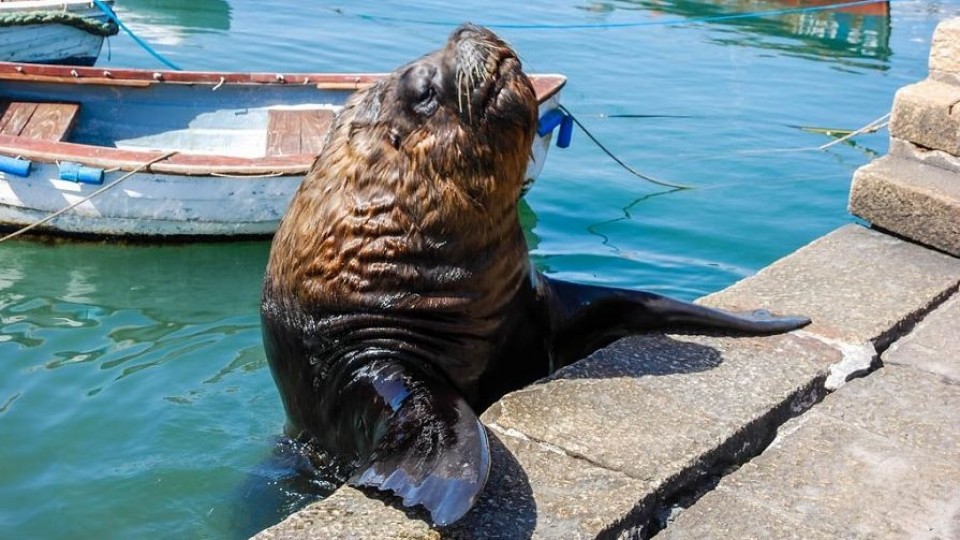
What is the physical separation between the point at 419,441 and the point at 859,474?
1.21 metres

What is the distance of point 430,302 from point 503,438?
57 centimetres

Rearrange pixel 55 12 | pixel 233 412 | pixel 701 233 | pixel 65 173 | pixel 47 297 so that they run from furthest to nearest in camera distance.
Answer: pixel 55 12 → pixel 701 233 → pixel 65 173 → pixel 47 297 → pixel 233 412

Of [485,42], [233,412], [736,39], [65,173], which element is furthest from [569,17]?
[485,42]

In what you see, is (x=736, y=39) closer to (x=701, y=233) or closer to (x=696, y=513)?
(x=701, y=233)

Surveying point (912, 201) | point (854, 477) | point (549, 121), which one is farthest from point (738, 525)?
point (549, 121)

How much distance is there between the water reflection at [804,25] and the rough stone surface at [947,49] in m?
13.4

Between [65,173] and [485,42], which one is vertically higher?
[485,42]

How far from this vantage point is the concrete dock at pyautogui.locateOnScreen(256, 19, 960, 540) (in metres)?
2.71

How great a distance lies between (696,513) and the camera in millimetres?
2803

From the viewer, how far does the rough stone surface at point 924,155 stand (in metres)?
5.18

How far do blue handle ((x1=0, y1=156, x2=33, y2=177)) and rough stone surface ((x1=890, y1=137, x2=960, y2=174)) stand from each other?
5.79 m

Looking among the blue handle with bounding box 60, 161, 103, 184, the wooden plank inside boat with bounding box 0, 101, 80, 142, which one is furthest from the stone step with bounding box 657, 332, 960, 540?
the wooden plank inside boat with bounding box 0, 101, 80, 142

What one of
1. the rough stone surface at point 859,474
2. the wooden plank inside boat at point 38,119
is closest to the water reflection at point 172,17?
the wooden plank inside boat at point 38,119

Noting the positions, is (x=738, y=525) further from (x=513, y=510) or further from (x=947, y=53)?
(x=947, y=53)
